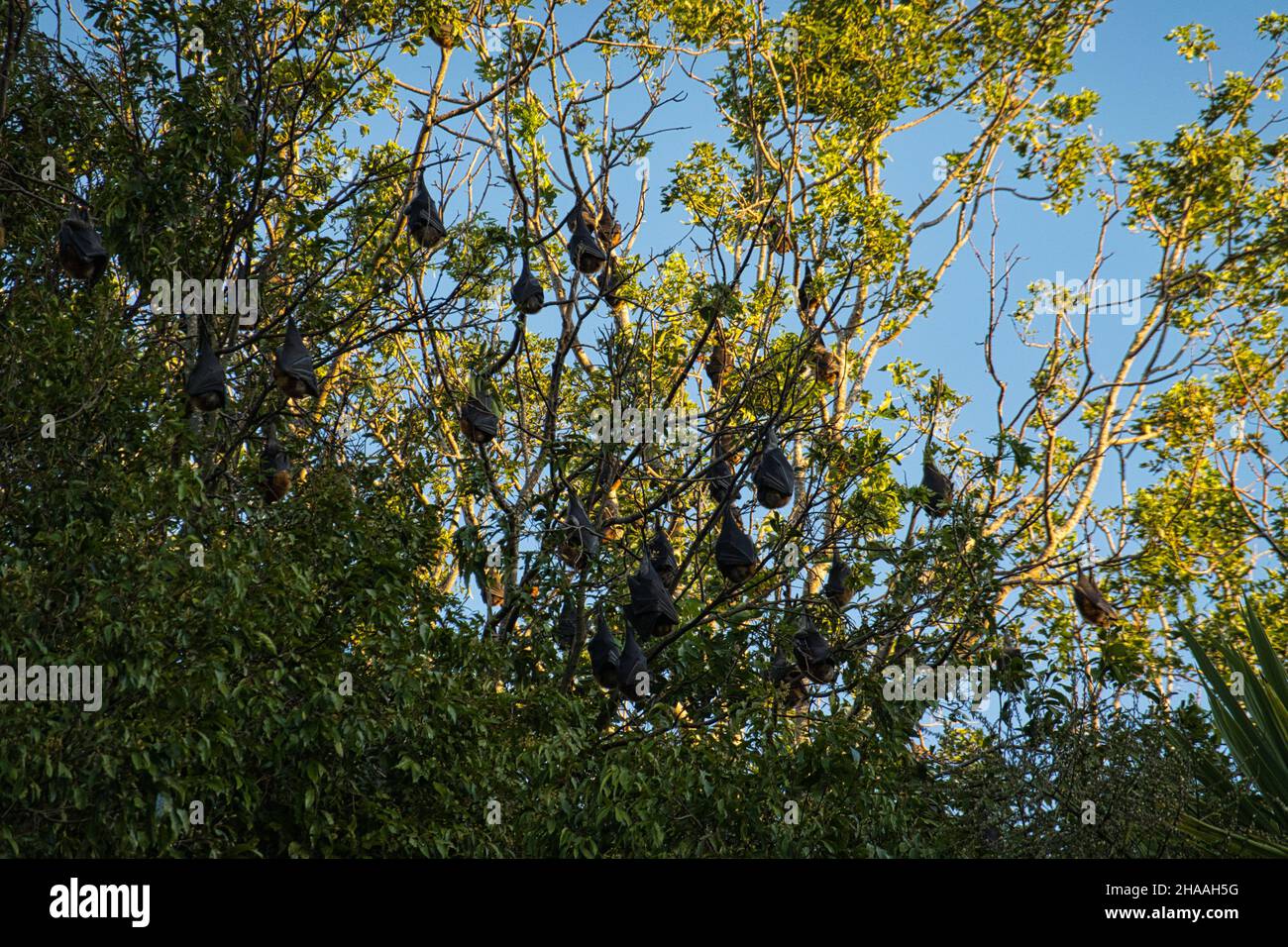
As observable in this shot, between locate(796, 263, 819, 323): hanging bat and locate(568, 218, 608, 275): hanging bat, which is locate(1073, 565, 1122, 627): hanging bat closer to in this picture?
locate(796, 263, 819, 323): hanging bat

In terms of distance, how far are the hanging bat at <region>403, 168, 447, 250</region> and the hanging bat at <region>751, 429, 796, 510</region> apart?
261 centimetres

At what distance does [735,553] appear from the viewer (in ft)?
27.4

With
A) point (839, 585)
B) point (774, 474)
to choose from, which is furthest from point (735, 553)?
point (839, 585)

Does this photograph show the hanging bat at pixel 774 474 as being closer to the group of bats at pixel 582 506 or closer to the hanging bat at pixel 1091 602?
the group of bats at pixel 582 506

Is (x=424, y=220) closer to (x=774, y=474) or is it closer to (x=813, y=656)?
(x=774, y=474)

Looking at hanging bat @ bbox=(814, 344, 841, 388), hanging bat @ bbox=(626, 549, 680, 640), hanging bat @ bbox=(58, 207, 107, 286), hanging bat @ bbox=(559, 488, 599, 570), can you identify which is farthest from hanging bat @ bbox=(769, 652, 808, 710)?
hanging bat @ bbox=(58, 207, 107, 286)

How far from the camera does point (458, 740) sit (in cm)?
628

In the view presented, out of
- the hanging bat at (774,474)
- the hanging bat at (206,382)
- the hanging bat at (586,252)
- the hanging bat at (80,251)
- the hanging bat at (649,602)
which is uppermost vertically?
the hanging bat at (586,252)

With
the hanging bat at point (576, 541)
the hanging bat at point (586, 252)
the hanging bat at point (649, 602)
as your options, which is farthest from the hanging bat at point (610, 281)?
the hanging bat at point (649, 602)

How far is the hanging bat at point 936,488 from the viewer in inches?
368

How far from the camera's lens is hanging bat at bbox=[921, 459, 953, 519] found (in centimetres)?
934

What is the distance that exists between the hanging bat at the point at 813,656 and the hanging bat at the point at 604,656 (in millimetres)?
1204
